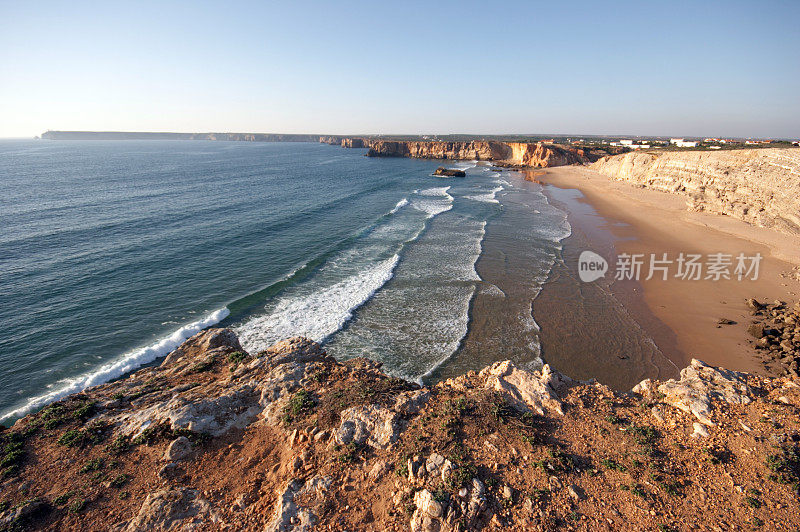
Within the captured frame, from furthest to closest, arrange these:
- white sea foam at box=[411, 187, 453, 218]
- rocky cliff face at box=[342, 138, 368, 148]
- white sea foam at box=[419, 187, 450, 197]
Result: rocky cliff face at box=[342, 138, 368, 148], white sea foam at box=[419, 187, 450, 197], white sea foam at box=[411, 187, 453, 218]

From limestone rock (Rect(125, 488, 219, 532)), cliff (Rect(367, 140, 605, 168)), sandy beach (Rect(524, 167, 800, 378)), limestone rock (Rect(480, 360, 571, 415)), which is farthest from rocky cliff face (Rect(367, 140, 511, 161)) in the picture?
limestone rock (Rect(125, 488, 219, 532))

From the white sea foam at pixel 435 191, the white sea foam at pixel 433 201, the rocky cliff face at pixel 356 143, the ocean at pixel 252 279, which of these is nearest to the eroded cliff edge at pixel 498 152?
the rocky cliff face at pixel 356 143

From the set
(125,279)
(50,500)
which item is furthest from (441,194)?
(50,500)

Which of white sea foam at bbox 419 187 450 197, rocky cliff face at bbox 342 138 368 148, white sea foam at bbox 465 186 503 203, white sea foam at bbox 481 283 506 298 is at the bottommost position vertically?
white sea foam at bbox 481 283 506 298

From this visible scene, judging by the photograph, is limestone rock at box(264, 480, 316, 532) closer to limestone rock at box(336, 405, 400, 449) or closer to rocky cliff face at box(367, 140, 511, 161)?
limestone rock at box(336, 405, 400, 449)

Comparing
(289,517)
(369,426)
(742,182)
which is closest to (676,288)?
(742,182)

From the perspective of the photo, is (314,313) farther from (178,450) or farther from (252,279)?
(178,450)

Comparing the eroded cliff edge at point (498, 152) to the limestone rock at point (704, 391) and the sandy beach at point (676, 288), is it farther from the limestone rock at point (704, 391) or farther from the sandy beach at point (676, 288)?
the limestone rock at point (704, 391)
